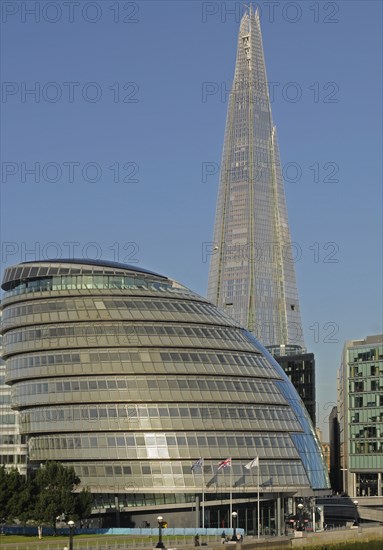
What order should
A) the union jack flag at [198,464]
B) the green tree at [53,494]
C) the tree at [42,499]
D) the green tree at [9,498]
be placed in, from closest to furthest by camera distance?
1. the green tree at [53,494]
2. the tree at [42,499]
3. the green tree at [9,498]
4. the union jack flag at [198,464]

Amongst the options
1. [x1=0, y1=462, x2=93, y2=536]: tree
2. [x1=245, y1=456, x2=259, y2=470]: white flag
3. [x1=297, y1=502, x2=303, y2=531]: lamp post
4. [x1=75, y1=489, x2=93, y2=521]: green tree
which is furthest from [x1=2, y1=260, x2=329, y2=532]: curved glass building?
[x1=0, y1=462, x2=93, y2=536]: tree

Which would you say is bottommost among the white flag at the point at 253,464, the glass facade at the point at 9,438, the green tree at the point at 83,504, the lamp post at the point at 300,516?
the lamp post at the point at 300,516

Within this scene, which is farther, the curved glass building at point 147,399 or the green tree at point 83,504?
the curved glass building at point 147,399

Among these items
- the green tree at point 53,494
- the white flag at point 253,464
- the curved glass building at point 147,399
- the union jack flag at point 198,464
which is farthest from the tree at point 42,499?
the white flag at point 253,464

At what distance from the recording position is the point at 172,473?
13225cm

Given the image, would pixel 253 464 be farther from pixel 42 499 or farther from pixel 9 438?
pixel 9 438

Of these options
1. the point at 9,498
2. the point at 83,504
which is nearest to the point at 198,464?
the point at 83,504

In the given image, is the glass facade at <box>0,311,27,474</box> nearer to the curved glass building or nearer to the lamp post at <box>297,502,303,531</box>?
the curved glass building

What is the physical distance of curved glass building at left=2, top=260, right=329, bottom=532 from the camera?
133000mm

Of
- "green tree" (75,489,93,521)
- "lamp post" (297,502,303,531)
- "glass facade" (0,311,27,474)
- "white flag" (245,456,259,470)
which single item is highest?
"glass facade" (0,311,27,474)

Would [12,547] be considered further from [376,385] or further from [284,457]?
[376,385]

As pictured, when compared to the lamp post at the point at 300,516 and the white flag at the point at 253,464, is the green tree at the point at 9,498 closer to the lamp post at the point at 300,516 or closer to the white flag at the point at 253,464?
the white flag at the point at 253,464

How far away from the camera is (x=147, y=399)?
134250 mm

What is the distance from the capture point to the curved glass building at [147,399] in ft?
436
